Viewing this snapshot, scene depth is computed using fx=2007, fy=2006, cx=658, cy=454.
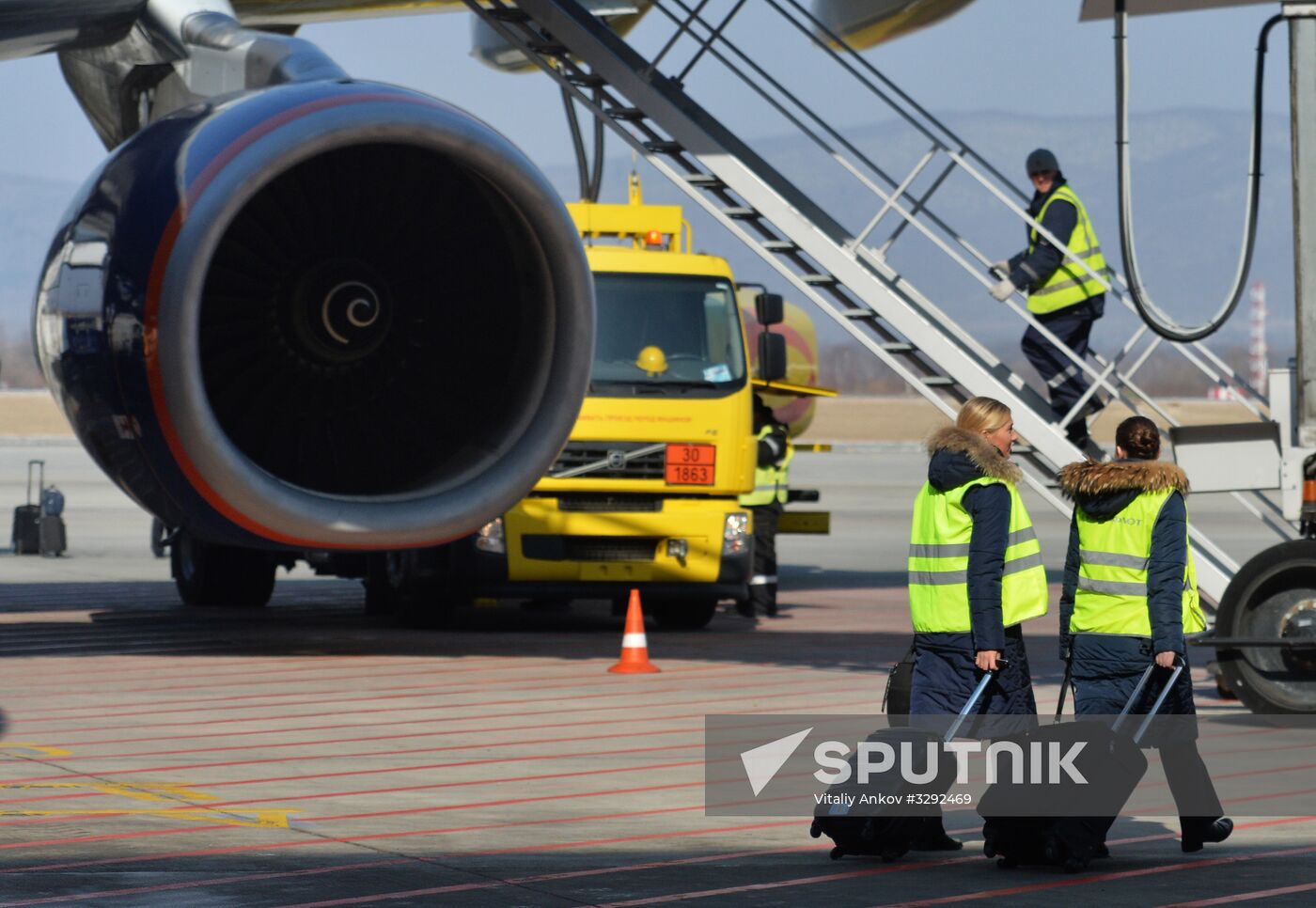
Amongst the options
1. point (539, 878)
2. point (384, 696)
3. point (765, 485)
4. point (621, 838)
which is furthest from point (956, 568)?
point (765, 485)

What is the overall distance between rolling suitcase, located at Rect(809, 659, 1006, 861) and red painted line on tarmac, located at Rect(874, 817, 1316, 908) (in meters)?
0.42

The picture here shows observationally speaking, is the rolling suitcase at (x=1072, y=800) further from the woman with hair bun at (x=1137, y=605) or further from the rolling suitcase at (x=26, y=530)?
the rolling suitcase at (x=26, y=530)

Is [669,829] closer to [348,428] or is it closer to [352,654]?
[348,428]

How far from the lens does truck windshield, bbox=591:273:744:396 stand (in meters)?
14.3

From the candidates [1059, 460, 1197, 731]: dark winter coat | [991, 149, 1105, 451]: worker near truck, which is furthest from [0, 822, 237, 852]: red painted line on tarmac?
[991, 149, 1105, 451]: worker near truck

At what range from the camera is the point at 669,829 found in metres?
7.05

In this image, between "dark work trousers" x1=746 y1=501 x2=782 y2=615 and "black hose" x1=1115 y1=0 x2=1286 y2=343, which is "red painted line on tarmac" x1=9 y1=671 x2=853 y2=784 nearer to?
"black hose" x1=1115 y1=0 x2=1286 y2=343

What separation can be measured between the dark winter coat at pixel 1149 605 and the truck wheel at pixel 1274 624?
2974 mm

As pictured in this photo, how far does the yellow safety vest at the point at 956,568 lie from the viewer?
6.53 metres

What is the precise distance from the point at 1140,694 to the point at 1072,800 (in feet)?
1.53

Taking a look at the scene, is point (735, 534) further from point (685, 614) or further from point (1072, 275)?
point (1072, 275)

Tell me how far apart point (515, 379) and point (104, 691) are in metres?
2.77

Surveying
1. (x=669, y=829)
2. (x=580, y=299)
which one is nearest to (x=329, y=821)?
(x=669, y=829)

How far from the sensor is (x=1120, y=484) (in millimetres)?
6828
